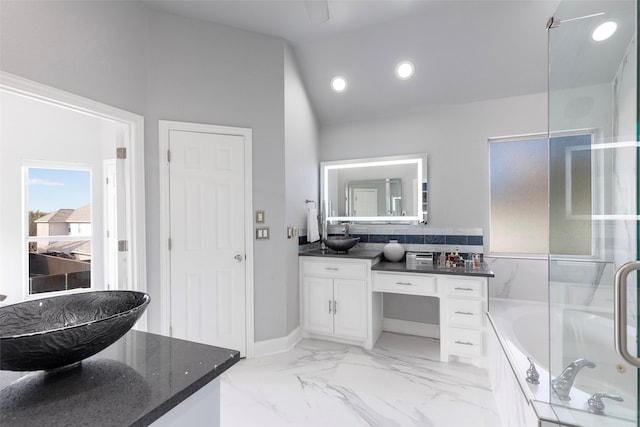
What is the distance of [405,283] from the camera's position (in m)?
2.89

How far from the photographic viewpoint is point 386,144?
3557 millimetres

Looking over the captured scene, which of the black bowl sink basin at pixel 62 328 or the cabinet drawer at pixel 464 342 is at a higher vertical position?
the black bowl sink basin at pixel 62 328

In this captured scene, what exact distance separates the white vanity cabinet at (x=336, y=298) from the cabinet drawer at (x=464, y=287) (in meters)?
0.75

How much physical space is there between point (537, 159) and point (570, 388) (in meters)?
2.29

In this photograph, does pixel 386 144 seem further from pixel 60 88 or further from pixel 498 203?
pixel 60 88

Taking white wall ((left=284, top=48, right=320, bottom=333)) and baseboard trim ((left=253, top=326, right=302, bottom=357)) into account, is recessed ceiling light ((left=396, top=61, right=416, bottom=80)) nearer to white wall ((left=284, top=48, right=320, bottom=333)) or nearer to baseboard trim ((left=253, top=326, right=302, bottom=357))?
white wall ((left=284, top=48, right=320, bottom=333))

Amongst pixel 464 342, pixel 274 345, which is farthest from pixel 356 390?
pixel 464 342

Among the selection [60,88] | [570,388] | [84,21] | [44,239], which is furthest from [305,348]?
[44,239]

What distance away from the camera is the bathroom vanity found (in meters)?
2.64

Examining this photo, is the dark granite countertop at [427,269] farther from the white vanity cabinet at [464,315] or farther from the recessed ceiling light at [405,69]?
the recessed ceiling light at [405,69]

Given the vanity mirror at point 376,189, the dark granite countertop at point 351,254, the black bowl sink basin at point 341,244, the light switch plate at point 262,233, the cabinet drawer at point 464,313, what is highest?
the vanity mirror at point 376,189

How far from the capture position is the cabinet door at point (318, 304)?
10.3 ft

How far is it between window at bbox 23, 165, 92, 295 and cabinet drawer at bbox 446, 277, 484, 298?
4458 mm

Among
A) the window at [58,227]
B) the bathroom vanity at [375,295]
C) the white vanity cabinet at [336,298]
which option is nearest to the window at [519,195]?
the bathroom vanity at [375,295]
